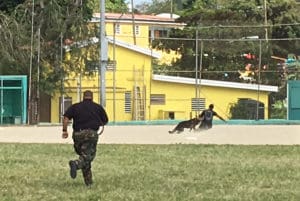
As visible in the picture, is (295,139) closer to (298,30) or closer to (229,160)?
(229,160)

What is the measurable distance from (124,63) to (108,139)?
20293 millimetres

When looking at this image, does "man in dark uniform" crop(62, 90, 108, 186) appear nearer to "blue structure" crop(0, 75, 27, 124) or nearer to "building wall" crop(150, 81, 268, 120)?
"blue structure" crop(0, 75, 27, 124)

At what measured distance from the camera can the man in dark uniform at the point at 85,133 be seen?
11328 mm

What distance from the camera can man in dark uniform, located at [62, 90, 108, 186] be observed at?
37.2 feet

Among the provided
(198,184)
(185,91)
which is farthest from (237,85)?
(198,184)

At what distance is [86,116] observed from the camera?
451 inches

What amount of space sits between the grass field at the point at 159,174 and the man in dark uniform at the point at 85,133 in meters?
0.30

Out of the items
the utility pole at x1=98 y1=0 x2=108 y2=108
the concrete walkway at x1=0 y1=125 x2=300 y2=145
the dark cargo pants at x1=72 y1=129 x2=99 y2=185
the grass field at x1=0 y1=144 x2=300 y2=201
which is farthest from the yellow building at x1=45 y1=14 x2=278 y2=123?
the dark cargo pants at x1=72 y1=129 x2=99 y2=185

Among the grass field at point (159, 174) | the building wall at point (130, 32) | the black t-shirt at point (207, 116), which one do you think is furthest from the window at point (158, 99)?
the grass field at point (159, 174)

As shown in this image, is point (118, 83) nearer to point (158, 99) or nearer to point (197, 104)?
point (158, 99)

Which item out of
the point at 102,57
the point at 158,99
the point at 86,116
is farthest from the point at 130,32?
the point at 86,116

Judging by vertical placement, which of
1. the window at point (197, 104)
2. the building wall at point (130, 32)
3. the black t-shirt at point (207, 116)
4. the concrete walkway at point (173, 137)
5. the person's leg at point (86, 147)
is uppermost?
A: the building wall at point (130, 32)

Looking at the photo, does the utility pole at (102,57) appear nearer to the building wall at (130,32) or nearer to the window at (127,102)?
the window at (127,102)

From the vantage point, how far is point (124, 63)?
Answer: 43.5 m
